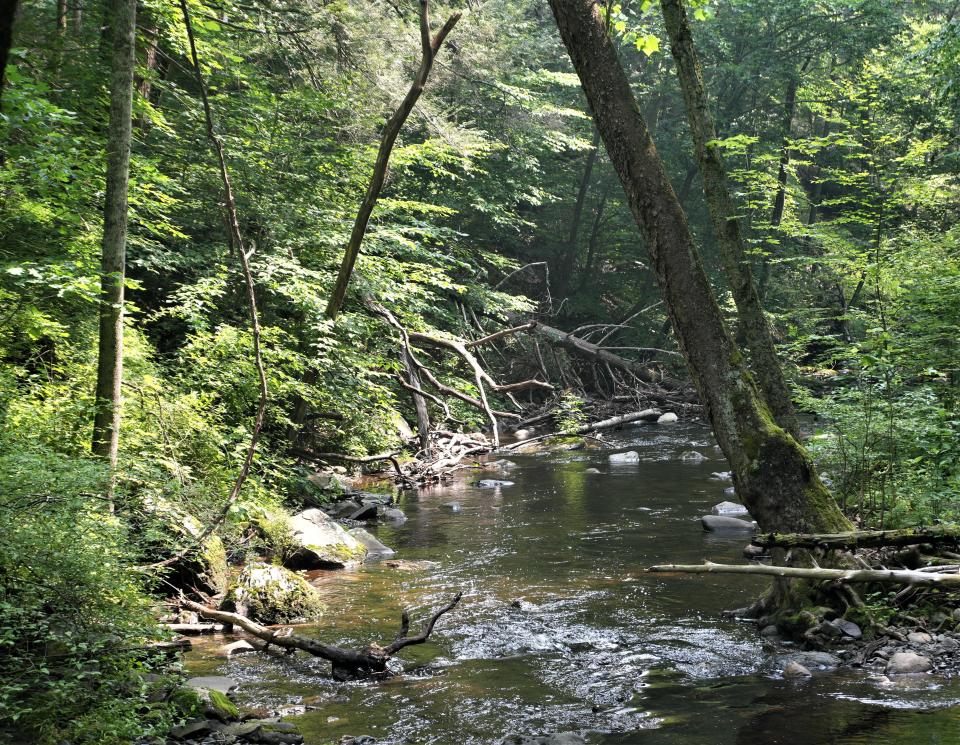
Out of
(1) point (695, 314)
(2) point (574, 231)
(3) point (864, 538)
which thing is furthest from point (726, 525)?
(2) point (574, 231)

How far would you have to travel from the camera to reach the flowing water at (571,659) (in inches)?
182

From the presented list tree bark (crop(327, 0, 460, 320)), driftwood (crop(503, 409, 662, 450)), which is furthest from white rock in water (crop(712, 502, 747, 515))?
tree bark (crop(327, 0, 460, 320))

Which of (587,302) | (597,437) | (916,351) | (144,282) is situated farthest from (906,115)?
(144,282)

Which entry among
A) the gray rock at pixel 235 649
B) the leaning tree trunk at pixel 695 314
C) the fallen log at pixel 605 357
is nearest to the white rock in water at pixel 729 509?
the leaning tree trunk at pixel 695 314

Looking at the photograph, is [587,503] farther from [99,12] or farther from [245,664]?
[99,12]

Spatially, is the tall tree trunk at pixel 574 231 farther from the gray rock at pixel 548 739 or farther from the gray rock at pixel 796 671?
the gray rock at pixel 548 739

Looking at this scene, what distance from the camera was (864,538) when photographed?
186 inches

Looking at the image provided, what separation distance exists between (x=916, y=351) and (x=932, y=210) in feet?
34.1

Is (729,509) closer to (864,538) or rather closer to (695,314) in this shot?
(695,314)

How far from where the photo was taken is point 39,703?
387 cm

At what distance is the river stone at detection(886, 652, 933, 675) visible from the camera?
16.7ft

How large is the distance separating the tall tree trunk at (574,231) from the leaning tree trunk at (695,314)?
68.2 feet

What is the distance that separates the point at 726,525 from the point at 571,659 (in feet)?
14.3

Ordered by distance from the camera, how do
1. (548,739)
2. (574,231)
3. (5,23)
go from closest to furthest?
(5,23) < (548,739) < (574,231)
